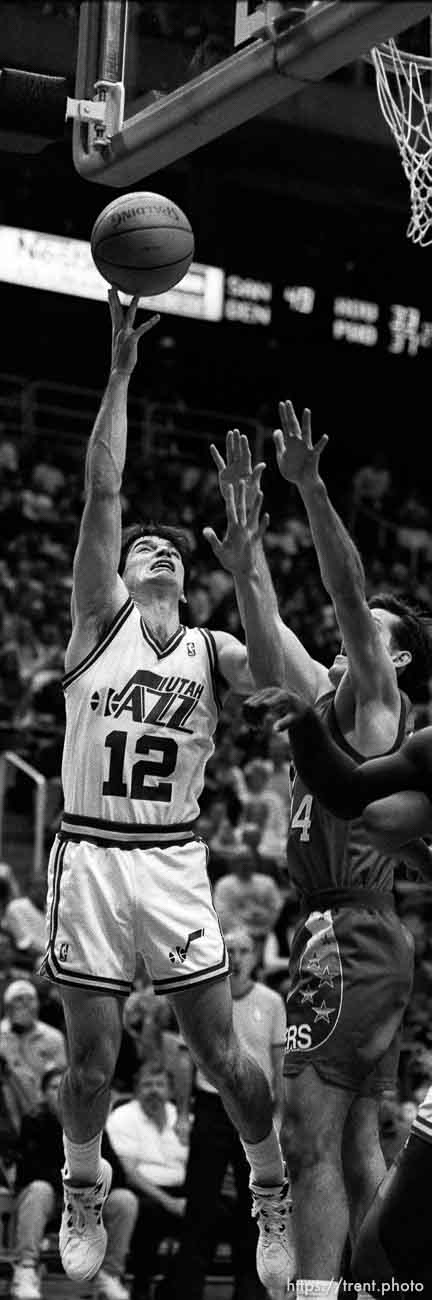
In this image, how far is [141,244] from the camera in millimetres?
6750

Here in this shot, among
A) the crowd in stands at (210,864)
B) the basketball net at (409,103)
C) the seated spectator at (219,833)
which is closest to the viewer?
the basketball net at (409,103)

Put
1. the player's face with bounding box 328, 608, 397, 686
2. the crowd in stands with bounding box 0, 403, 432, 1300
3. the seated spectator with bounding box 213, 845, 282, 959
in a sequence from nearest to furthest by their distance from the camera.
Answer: the player's face with bounding box 328, 608, 397, 686
the crowd in stands with bounding box 0, 403, 432, 1300
the seated spectator with bounding box 213, 845, 282, 959

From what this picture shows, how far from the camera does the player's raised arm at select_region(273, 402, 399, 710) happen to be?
5.72 m

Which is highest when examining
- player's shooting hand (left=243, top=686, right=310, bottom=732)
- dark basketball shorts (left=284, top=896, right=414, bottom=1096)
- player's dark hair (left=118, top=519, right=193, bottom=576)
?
player's dark hair (left=118, top=519, right=193, bottom=576)

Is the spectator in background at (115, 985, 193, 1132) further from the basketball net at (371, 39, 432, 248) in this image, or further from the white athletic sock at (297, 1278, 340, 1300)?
the white athletic sock at (297, 1278, 340, 1300)

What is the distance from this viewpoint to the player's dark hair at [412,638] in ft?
21.0

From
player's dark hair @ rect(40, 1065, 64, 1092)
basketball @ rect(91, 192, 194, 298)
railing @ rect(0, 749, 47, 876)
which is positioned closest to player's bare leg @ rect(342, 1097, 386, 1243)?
basketball @ rect(91, 192, 194, 298)

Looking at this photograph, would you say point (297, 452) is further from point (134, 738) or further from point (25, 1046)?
point (25, 1046)

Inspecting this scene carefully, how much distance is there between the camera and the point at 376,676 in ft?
18.9

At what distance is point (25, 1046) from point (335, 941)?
5.66m

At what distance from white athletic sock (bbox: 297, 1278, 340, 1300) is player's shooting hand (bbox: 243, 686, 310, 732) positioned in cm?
201

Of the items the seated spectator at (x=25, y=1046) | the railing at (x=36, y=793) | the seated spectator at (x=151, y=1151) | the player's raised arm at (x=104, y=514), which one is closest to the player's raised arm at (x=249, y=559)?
the player's raised arm at (x=104, y=514)

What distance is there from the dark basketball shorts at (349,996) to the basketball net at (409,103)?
3.33 meters

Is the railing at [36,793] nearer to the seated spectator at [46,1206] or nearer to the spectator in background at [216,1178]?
the seated spectator at [46,1206]
